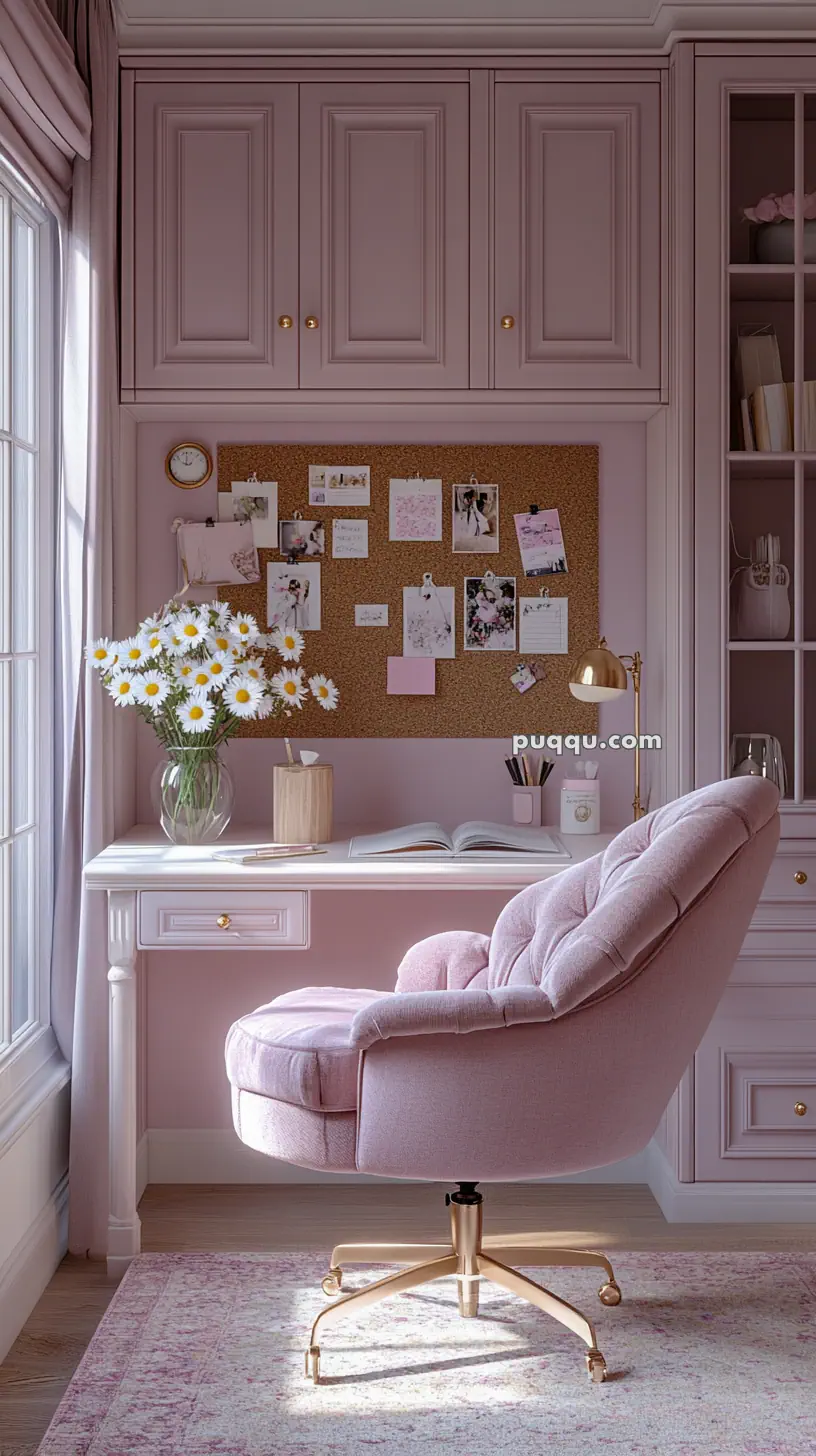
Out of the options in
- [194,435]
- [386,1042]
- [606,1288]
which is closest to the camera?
[386,1042]

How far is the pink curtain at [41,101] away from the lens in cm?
209

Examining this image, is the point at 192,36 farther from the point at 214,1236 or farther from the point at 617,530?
the point at 214,1236

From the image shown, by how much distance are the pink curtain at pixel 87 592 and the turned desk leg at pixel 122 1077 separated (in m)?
0.10

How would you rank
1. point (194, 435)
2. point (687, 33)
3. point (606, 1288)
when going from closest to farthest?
point (606, 1288), point (687, 33), point (194, 435)

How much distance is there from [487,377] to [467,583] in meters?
0.52

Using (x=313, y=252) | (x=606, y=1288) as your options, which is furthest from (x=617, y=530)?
(x=606, y=1288)

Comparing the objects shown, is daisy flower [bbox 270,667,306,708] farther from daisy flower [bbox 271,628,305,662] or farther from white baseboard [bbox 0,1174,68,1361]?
white baseboard [bbox 0,1174,68,1361]

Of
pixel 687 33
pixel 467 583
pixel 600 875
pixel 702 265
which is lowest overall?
pixel 600 875

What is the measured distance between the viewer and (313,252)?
2709 millimetres

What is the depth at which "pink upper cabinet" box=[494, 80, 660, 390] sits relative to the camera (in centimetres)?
271

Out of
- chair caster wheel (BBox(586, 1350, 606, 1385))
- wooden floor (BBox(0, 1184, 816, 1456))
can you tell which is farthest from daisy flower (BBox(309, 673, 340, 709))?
chair caster wheel (BBox(586, 1350, 606, 1385))

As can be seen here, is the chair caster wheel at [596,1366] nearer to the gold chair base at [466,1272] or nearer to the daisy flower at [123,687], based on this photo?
the gold chair base at [466,1272]

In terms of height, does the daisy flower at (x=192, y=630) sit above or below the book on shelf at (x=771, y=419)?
below

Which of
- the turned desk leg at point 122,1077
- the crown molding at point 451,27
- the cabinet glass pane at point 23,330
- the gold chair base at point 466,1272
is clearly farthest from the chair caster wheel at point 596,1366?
the crown molding at point 451,27
